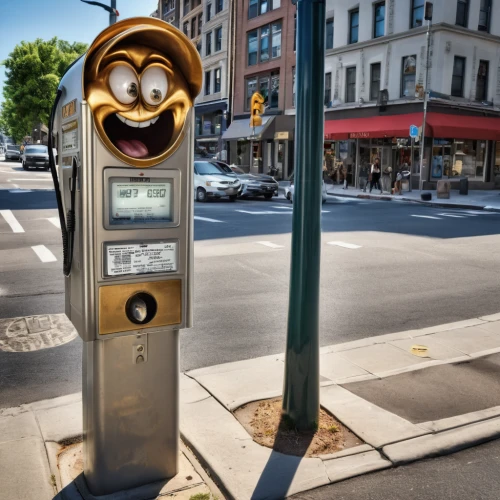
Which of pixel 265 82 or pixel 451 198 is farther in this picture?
pixel 265 82

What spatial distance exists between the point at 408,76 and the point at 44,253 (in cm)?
2506

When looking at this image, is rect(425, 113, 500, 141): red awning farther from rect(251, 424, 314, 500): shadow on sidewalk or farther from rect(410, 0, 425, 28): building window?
rect(251, 424, 314, 500): shadow on sidewalk

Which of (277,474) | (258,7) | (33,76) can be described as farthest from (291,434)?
(33,76)

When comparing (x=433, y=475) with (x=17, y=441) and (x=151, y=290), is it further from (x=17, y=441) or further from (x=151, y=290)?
(x=17, y=441)

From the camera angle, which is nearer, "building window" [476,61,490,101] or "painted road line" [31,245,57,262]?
"painted road line" [31,245,57,262]

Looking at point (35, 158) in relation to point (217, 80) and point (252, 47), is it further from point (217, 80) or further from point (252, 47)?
point (252, 47)

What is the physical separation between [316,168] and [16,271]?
687cm

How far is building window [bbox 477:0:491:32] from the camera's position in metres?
31.2

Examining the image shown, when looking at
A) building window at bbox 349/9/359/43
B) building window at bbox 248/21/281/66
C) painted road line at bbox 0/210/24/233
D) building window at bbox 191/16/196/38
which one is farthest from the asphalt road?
building window at bbox 191/16/196/38

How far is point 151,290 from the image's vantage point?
10.0 feet

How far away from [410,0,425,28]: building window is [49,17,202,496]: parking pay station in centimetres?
3044

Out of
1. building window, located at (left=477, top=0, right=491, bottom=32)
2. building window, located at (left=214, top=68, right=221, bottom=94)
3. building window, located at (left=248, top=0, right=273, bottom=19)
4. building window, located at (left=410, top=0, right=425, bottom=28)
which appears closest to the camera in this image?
building window, located at (left=410, top=0, right=425, bottom=28)

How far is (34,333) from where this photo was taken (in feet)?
19.9

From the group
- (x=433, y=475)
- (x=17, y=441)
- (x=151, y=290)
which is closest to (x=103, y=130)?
(x=151, y=290)
